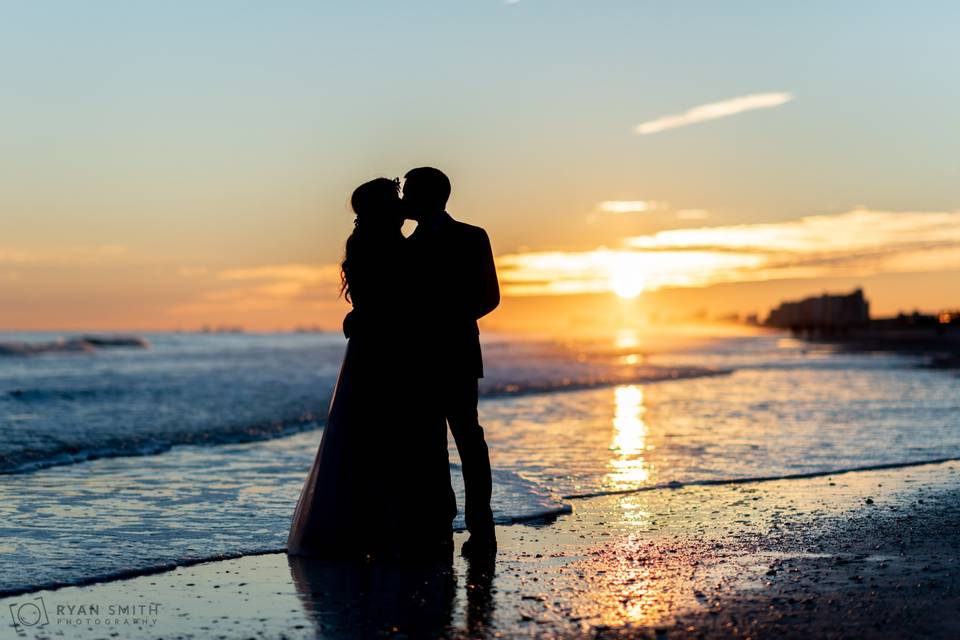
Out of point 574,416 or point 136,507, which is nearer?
point 136,507

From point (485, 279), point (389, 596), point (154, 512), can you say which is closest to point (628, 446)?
point (154, 512)

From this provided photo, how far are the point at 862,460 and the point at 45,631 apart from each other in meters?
7.73

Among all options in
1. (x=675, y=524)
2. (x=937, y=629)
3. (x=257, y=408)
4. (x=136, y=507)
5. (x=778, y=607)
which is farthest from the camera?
(x=257, y=408)

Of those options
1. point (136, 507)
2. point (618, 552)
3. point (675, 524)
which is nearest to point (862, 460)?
A: point (675, 524)

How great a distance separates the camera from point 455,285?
5.61m

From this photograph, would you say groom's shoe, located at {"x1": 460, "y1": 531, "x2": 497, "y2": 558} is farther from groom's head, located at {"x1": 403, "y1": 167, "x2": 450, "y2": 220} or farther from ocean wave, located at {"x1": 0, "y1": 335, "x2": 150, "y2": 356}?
ocean wave, located at {"x1": 0, "y1": 335, "x2": 150, "y2": 356}

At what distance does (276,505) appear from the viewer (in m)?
7.55

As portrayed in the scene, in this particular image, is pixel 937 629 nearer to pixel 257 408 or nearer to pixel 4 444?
pixel 4 444

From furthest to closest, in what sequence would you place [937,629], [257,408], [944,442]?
[257,408], [944,442], [937,629]

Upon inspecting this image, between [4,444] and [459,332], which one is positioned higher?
[459,332]

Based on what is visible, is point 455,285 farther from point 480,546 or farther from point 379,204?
point 480,546

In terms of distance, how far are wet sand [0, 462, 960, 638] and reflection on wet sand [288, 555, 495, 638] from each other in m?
0.01

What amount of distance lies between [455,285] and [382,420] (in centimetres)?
94

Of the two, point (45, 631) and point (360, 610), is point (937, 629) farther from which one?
point (45, 631)
